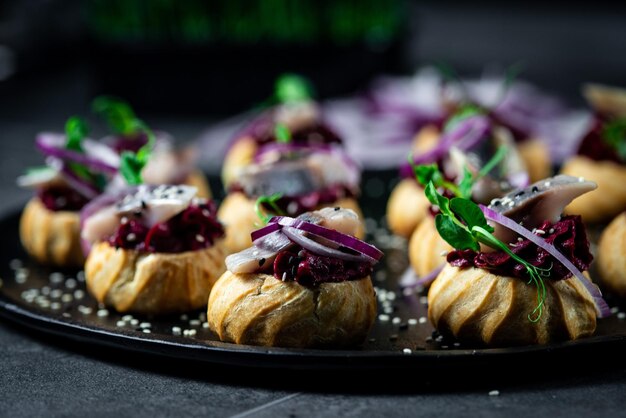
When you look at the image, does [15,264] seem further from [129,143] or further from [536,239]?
[536,239]

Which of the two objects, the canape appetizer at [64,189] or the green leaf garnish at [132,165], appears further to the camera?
the canape appetizer at [64,189]

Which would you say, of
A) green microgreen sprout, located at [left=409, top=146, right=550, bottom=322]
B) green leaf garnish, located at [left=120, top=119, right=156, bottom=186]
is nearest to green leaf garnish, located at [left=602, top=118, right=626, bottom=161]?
green microgreen sprout, located at [left=409, top=146, right=550, bottom=322]

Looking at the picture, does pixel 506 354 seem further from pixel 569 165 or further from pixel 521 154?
pixel 521 154

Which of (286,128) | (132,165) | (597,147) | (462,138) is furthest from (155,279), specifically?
(597,147)

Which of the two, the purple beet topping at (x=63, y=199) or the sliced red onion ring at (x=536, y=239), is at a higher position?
the sliced red onion ring at (x=536, y=239)

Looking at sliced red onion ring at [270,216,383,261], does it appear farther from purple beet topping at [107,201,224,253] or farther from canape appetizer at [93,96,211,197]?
canape appetizer at [93,96,211,197]

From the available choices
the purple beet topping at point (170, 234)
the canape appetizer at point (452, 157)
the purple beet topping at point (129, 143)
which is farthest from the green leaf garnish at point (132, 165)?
the canape appetizer at point (452, 157)

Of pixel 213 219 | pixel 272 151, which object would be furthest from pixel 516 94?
pixel 213 219

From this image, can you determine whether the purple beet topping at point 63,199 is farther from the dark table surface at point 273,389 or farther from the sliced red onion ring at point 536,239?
the sliced red onion ring at point 536,239
